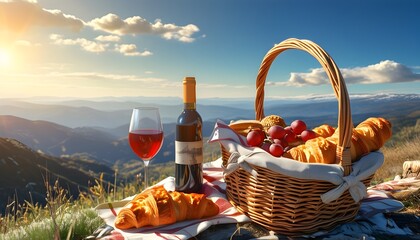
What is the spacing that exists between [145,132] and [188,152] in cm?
37

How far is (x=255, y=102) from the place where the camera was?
11.0 ft

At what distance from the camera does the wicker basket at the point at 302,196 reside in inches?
83.5

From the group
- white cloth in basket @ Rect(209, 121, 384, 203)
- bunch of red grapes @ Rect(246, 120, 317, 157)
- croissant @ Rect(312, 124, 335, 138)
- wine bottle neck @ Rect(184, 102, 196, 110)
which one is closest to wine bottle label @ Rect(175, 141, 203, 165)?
white cloth in basket @ Rect(209, 121, 384, 203)

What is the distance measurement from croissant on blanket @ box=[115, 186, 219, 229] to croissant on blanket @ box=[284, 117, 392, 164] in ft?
2.22

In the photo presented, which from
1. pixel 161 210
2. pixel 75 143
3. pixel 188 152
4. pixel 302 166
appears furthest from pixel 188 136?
pixel 75 143

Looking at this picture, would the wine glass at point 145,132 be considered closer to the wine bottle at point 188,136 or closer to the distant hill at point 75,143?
the wine bottle at point 188,136

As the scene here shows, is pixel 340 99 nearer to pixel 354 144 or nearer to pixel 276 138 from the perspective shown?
pixel 354 144

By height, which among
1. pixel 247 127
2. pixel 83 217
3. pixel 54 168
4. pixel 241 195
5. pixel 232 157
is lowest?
pixel 54 168

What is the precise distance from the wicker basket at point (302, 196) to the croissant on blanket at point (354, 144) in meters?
0.08

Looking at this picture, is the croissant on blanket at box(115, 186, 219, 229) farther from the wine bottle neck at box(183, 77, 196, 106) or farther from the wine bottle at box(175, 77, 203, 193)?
the wine bottle neck at box(183, 77, 196, 106)

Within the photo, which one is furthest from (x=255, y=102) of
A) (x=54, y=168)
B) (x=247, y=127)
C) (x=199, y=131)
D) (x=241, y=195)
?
(x=54, y=168)

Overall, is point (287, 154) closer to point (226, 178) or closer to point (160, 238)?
point (226, 178)

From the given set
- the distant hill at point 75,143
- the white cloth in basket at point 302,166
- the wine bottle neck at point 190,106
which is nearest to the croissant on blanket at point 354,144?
the white cloth in basket at point 302,166

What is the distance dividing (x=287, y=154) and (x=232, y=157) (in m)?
0.35
